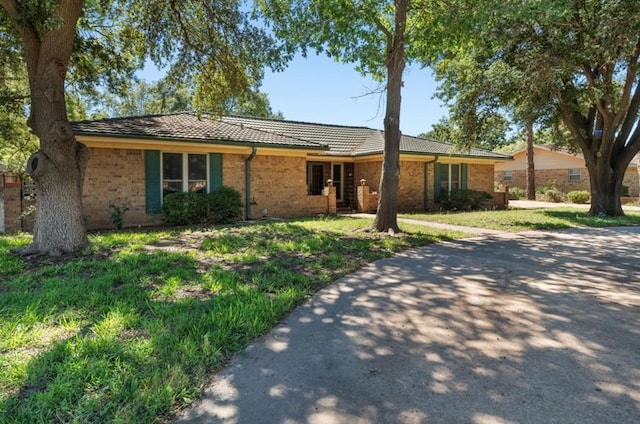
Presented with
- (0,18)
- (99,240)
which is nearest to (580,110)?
(99,240)

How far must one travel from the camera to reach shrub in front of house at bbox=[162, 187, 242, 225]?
1147 cm

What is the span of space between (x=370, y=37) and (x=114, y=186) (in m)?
8.46

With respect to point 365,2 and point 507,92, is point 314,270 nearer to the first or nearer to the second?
point 365,2

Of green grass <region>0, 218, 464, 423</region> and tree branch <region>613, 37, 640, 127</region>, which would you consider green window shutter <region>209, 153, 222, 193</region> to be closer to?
green grass <region>0, 218, 464, 423</region>

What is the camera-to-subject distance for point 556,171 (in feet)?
101

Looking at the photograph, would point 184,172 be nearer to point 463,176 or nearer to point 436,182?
point 436,182

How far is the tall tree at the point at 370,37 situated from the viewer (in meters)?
9.16

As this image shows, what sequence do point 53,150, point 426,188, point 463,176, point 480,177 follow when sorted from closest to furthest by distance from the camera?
1. point 53,150
2. point 426,188
3. point 463,176
4. point 480,177

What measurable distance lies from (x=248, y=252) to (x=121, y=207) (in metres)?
6.39

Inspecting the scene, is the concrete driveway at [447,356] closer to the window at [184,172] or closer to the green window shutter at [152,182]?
the green window shutter at [152,182]

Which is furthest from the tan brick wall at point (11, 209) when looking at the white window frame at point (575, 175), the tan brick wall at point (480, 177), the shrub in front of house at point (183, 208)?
the white window frame at point (575, 175)

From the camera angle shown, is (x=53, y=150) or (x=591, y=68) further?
(x=591, y=68)

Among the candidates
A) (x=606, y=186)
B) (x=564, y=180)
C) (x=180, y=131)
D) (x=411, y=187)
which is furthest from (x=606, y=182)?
(x=564, y=180)

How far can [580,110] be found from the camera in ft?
46.5
